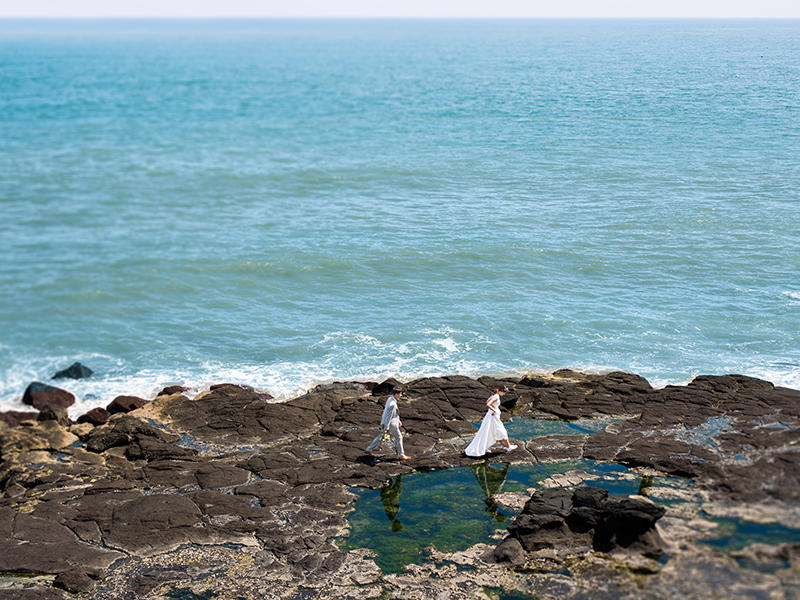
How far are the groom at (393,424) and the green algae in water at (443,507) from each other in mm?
1113

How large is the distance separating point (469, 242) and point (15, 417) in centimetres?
3043

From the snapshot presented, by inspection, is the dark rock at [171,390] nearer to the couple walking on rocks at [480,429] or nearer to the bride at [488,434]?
the couple walking on rocks at [480,429]

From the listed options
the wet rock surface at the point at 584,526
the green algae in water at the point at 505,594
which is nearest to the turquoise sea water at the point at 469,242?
the wet rock surface at the point at 584,526

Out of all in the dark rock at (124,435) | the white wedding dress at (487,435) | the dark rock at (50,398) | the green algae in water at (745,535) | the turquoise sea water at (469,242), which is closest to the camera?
the green algae in water at (745,535)

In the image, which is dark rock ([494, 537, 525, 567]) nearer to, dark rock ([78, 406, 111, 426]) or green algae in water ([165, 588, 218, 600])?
green algae in water ([165, 588, 218, 600])

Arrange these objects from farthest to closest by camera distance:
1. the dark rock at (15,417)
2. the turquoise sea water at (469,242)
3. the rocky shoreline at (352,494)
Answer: the turquoise sea water at (469,242) → the dark rock at (15,417) → the rocky shoreline at (352,494)

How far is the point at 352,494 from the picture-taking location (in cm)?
2348

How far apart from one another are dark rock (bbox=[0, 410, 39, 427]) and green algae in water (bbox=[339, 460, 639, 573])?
58.3 ft

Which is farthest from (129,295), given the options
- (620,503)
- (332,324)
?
(620,503)

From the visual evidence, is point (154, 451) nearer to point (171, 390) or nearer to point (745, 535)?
point (171, 390)

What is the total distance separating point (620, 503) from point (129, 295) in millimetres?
39087

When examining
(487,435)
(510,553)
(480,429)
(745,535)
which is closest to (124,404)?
(480,429)

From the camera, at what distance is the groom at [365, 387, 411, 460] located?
24.8 metres

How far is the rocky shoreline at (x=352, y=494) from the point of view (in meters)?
18.2
